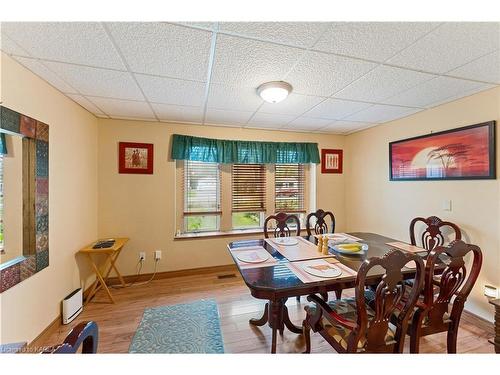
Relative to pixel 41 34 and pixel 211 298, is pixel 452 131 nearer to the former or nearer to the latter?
pixel 211 298

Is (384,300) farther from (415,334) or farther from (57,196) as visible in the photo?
(57,196)

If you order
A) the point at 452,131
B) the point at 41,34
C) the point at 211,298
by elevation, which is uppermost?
the point at 41,34

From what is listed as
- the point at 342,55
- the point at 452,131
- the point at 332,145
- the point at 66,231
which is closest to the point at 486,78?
the point at 452,131

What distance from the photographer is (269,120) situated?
3068mm

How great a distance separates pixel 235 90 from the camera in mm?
2051

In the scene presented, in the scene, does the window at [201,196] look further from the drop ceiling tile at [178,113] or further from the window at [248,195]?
the drop ceiling tile at [178,113]

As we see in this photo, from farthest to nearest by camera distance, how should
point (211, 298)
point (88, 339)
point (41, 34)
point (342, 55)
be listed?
point (211, 298), point (342, 55), point (41, 34), point (88, 339)

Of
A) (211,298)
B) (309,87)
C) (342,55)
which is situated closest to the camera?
(342,55)

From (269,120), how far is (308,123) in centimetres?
62

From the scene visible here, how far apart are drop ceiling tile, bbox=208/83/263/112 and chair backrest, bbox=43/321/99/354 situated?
188 cm

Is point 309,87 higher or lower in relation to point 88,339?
higher

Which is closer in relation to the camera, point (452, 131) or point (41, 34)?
point (41, 34)

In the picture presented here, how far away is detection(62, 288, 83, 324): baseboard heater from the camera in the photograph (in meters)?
2.08
